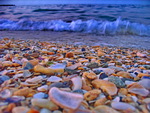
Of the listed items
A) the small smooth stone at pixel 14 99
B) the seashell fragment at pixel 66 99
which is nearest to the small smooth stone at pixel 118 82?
the seashell fragment at pixel 66 99

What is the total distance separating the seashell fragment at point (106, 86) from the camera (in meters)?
1.14

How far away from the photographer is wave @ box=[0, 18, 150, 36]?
21.8 feet

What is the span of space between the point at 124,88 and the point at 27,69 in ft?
3.06

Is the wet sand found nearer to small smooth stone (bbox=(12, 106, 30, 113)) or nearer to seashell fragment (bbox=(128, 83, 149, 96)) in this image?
seashell fragment (bbox=(128, 83, 149, 96))

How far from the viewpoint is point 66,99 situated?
2.84ft

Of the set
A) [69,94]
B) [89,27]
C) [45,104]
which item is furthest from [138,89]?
[89,27]

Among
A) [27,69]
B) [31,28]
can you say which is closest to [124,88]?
[27,69]

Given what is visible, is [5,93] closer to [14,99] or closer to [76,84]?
[14,99]

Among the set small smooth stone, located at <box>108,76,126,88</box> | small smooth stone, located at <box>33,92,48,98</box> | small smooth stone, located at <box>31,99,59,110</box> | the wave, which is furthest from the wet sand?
small smooth stone, located at <box>31,99,59,110</box>

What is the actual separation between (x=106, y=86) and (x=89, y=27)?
6.38m

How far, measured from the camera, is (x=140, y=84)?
4.12ft

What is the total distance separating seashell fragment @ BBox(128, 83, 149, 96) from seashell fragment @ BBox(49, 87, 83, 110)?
49 cm

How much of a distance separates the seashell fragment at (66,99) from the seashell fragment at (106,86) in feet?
1.11

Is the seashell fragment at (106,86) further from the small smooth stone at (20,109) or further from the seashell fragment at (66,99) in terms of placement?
the small smooth stone at (20,109)
